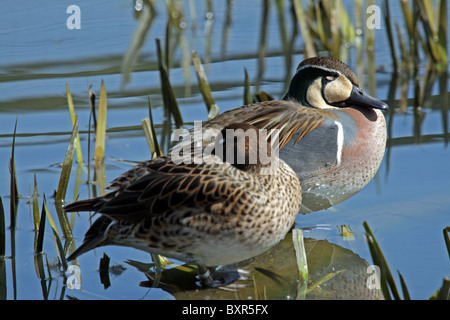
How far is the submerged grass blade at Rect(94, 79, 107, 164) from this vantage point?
17.6 ft

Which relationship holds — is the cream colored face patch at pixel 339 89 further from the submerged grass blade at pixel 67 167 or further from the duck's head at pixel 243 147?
the submerged grass blade at pixel 67 167

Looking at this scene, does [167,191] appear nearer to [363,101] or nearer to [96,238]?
[96,238]

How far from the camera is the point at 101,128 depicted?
545 centimetres

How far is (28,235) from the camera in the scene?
4582 millimetres

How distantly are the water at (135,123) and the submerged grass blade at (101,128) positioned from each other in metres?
A: 0.11

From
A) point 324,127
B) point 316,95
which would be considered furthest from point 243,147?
point 316,95

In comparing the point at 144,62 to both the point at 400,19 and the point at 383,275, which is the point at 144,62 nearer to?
the point at 400,19

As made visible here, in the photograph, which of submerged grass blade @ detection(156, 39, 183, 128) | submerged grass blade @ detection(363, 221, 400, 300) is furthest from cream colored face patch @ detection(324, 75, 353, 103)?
submerged grass blade @ detection(363, 221, 400, 300)

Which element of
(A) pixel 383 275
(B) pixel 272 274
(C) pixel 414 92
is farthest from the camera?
(C) pixel 414 92

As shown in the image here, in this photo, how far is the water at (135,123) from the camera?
167 inches

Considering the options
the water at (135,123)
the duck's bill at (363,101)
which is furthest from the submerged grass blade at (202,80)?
the duck's bill at (363,101)

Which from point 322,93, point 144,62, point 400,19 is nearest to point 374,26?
point 400,19

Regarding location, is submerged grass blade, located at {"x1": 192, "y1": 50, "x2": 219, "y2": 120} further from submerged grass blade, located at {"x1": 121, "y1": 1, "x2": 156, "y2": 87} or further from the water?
submerged grass blade, located at {"x1": 121, "y1": 1, "x2": 156, "y2": 87}
